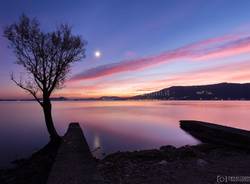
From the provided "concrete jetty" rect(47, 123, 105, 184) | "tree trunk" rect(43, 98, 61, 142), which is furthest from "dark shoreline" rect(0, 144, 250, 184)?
"tree trunk" rect(43, 98, 61, 142)

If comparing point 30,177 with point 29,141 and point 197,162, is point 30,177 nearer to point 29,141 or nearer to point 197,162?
point 197,162

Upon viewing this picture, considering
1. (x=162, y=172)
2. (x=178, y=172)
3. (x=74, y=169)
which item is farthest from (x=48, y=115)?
(x=178, y=172)

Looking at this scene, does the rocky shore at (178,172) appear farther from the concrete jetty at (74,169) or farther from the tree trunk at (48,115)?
the tree trunk at (48,115)

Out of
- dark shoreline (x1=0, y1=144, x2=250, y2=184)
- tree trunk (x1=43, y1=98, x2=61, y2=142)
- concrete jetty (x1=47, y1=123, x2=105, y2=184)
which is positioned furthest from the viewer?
tree trunk (x1=43, y1=98, x2=61, y2=142)

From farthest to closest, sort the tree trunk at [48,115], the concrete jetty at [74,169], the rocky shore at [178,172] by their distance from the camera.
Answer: the tree trunk at [48,115] < the rocky shore at [178,172] < the concrete jetty at [74,169]

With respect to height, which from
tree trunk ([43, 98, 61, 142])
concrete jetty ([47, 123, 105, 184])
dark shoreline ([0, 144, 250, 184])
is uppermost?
tree trunk ([43, 98, 61, 142])

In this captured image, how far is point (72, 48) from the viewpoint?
2106 centimetres

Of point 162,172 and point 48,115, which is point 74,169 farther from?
point 48,115

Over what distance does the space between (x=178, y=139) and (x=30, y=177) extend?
2120 cm

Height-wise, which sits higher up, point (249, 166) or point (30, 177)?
point (249, 166)

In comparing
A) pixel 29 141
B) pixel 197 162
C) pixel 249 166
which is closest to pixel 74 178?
pixel 197 162

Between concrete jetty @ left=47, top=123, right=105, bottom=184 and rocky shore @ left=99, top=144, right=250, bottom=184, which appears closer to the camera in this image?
concrete jetty @ left=47, top=123, right=105, bottom=184

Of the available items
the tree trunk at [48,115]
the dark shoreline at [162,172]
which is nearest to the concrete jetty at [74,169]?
the dark shoreline at [162,172]

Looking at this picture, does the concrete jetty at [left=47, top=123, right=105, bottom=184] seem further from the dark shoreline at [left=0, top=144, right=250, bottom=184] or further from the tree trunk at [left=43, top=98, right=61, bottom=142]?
the tree trunk at [left=43, top=98, right=61, bottom=142]
